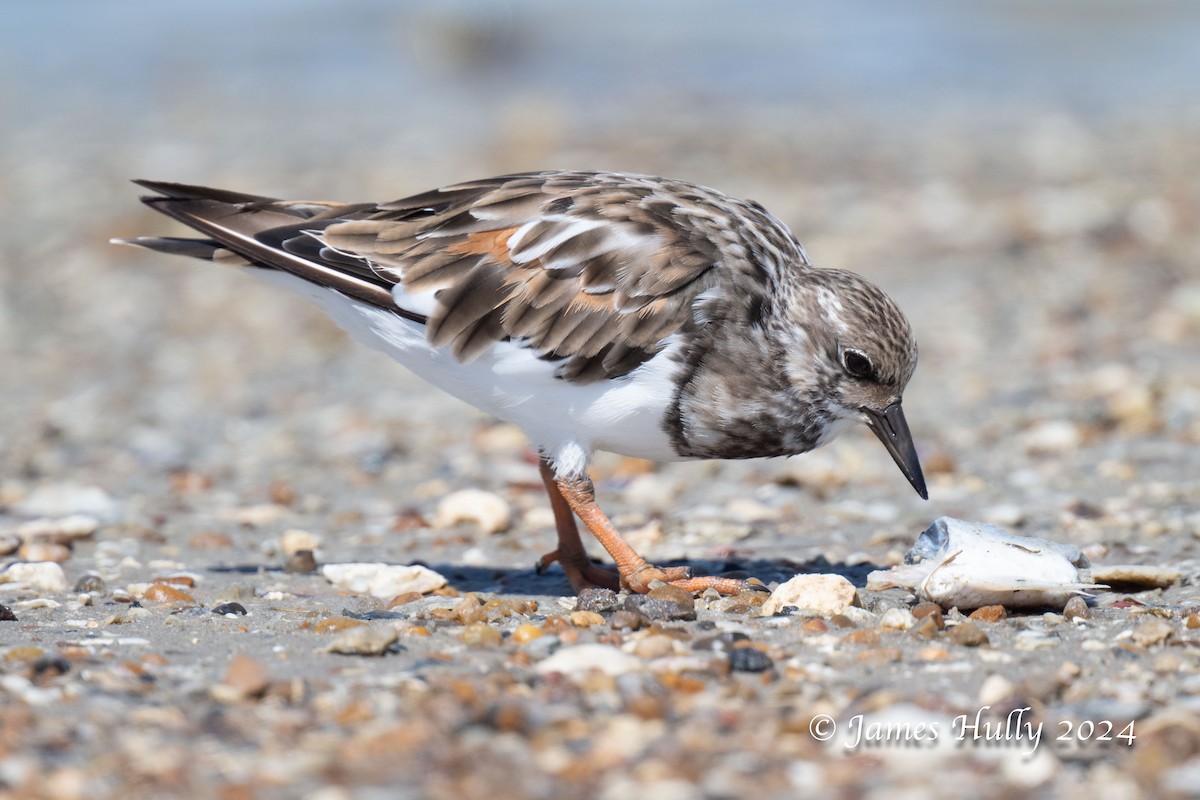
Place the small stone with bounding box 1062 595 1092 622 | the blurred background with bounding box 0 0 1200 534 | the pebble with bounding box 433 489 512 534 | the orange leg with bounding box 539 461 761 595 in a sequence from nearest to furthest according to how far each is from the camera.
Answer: the small stone with bounding box 1062 595 1092 622 → the orange leg with bounding box 539 461 761 595 → the pebble with bounding box 433 489 512 534 → the blurred background with bounding box 0 0 1200 534

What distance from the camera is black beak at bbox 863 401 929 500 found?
3.97 meters

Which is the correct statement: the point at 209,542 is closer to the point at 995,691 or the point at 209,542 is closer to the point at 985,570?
the point at 985,570

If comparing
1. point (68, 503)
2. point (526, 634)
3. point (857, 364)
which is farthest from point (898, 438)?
point (68, 503)

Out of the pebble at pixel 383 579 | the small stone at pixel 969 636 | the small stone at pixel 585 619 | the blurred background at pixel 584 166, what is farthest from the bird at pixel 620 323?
the blurred background at pixel 584 166

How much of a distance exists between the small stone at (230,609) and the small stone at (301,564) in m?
0.54

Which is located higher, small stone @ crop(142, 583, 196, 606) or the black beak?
the black beak

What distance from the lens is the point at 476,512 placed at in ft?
16.3

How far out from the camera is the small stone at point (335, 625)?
136 inches

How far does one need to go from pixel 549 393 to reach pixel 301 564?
3.52 ft

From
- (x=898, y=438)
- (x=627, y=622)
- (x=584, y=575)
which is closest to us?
(x=627, y=622)

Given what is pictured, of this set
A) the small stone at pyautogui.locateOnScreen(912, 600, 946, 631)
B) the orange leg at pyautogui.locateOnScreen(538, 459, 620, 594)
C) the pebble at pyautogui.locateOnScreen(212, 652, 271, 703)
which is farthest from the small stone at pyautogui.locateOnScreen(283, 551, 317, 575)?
the small stone at pyautogui.locateOnScreen(912, 600, 946, 631)

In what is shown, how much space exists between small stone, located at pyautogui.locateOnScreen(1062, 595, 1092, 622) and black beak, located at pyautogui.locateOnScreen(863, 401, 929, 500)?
0.55m

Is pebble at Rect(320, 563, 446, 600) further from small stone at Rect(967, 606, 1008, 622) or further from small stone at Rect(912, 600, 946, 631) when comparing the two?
small stone at Rect(967, 606, 1008, 622)

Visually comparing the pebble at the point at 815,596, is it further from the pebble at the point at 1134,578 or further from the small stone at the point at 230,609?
the small stone at the point at 230,609
